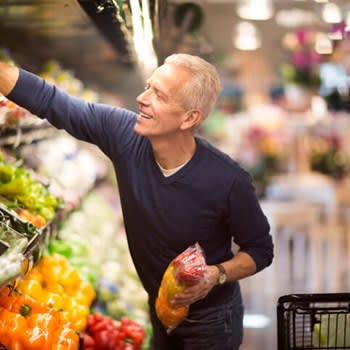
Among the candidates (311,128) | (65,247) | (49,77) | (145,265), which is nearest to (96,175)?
(49,77)

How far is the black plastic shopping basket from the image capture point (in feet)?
9.30

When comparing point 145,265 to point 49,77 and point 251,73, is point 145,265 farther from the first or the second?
point 251,73

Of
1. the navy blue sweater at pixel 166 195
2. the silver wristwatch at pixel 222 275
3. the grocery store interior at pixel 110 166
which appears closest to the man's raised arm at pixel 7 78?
the navy blue sweater at pixel 166 195

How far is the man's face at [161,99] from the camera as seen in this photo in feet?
10.3

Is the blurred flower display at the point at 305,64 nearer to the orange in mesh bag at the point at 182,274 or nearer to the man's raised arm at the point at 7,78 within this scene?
the orange in mesh bag at the point at 182,274

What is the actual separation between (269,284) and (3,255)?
18.7ft

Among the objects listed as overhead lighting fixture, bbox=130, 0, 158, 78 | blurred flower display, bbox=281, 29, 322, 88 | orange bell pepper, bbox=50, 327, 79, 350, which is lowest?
orange bell pepper, bbox=50, 327, 79, 350

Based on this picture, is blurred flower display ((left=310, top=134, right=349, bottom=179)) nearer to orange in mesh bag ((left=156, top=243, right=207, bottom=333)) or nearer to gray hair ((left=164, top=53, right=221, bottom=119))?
gray hair ((left=164, top=53, right=221, bottom=119))

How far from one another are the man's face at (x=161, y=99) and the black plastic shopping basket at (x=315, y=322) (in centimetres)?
79

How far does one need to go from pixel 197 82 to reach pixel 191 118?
0.14 meters

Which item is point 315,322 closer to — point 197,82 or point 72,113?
point 197,82

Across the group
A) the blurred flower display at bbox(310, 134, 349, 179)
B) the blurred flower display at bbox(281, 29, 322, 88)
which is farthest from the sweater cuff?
the blurred flower display at bbox(281, 29, 322, 88)

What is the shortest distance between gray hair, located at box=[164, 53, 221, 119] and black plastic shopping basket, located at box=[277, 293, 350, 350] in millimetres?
811

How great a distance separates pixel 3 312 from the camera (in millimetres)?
2949
